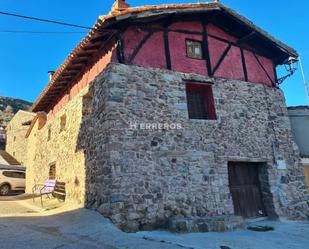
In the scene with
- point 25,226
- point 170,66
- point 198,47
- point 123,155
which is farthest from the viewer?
point 198,47

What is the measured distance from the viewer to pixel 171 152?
7457mm

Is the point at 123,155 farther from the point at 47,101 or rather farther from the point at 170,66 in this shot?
the point at 47,101

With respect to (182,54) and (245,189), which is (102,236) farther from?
(182,54)

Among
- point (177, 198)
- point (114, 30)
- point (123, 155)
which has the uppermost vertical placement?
point (114, 30)

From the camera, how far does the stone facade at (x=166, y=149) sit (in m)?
6.82

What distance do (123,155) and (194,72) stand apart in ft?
11.3

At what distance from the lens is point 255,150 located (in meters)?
8.85

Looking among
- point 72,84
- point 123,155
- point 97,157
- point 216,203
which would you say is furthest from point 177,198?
point 72,84

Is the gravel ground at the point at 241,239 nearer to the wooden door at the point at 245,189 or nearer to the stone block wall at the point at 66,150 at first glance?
the wooden door at the point at 245,189

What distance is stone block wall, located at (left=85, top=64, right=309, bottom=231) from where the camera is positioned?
22.2ft

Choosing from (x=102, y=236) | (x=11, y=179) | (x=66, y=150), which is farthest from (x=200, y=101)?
(x=11, y=179)

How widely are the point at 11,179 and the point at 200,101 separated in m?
11.2

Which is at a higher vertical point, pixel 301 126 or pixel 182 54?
pixel 182 54

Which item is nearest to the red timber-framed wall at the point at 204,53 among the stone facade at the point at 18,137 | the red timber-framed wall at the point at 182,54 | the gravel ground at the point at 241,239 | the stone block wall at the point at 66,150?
the red timber-framed wall at the point at 182,54
